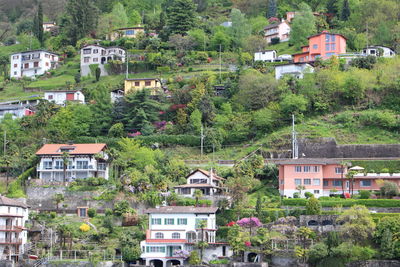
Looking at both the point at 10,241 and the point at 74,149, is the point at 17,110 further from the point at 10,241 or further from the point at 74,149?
the point at 10,241

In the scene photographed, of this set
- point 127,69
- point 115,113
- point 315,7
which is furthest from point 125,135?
point 315,7

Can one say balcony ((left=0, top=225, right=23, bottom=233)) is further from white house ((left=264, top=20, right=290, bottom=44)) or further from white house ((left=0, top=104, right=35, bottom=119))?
white house ((left=264, top=20, right=290, bottom=44))

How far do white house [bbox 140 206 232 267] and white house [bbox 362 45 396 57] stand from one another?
5100cm

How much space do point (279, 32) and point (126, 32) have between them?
3056cm

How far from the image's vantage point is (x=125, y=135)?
365ft

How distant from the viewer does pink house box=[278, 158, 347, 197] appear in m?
92.3

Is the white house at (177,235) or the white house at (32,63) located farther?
the white house at (32,63)

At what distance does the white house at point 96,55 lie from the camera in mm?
142500

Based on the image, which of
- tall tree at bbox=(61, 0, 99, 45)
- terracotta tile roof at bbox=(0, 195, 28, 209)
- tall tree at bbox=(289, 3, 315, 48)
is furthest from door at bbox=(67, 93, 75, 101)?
tall tree at bbox=(289, 3, 315, 48)

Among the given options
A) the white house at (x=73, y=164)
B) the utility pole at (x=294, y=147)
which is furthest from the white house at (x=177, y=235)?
the utility pole at (x=294, y=147)

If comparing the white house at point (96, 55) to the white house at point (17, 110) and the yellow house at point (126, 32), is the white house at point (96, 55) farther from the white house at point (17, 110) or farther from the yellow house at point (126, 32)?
the white house at point (17, 110)

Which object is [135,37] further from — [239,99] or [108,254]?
[108,254]

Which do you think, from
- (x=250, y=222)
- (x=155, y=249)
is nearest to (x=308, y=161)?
(x=250, y=222)

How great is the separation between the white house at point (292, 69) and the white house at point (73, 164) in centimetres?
3319
